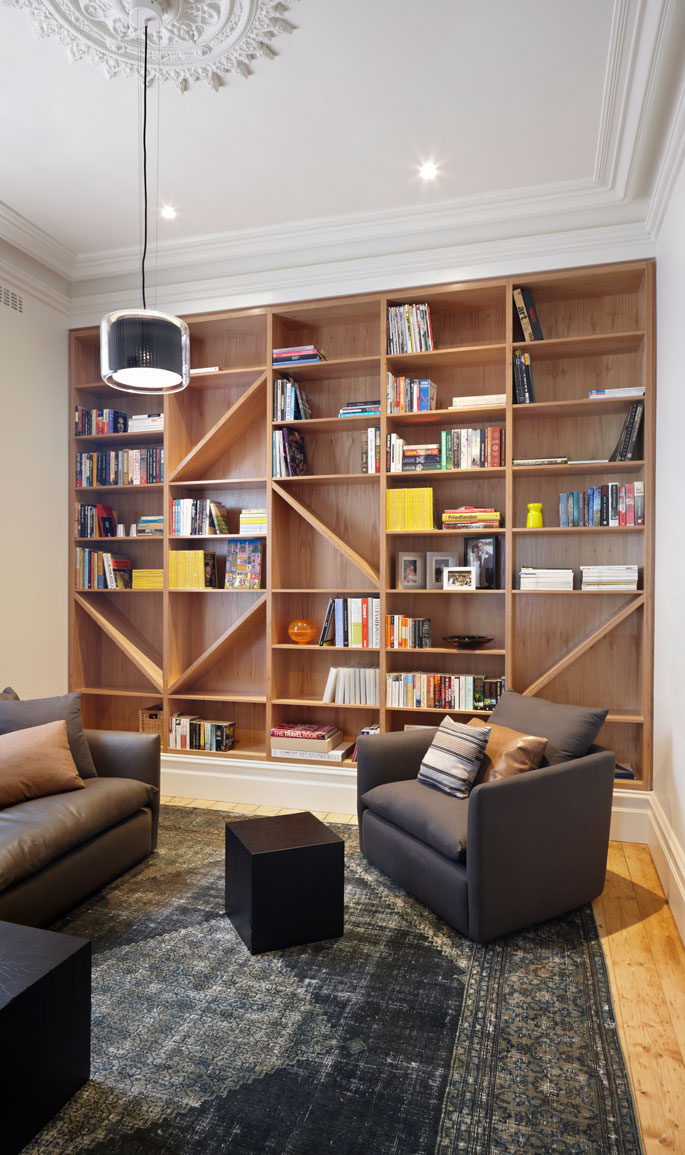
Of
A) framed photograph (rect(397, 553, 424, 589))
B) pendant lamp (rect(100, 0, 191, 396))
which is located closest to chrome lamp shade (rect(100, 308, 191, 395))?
pendant lamp (rect(100, 0, 191, 396))

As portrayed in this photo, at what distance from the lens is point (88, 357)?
14.9 feet

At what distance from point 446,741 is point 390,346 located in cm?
218

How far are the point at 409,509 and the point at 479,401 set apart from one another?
2.25 feet

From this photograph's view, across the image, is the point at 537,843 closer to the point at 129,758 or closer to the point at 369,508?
the point at 129,758

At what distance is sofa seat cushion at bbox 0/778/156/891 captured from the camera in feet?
7.80

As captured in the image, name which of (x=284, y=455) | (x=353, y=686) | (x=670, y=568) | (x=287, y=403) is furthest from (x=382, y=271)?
(x=353, y=686)

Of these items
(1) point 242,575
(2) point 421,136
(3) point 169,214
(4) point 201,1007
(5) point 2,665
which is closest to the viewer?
(4) point 201,1007

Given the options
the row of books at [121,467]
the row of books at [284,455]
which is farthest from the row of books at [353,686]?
the row of books at [121,467]

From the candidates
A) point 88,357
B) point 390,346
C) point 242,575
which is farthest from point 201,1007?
point 88,357

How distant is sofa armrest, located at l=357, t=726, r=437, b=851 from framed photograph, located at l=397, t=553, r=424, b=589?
98 cm

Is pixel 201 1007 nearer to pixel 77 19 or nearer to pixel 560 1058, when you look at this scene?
pixel 560 1058

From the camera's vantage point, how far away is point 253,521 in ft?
13.6

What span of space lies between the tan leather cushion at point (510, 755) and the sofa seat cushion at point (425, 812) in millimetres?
174

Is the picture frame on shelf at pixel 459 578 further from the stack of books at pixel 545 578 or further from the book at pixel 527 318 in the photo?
the book at pixel 527 318
